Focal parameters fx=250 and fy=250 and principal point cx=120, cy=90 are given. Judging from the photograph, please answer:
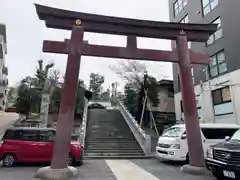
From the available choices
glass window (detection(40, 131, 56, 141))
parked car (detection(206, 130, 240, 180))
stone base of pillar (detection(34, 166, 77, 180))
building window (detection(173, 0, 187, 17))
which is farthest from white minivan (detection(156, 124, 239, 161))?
building window (detection(173, 0, 187, 17))

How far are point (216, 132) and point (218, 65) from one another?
28.3 feet

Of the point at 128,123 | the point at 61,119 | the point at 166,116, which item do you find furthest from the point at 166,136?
the point at 166,116

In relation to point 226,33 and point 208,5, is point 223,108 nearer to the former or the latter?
point 226,33

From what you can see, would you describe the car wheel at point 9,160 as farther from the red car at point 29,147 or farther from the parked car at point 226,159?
the parked car at point 226,159

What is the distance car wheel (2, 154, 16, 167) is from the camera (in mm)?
10141

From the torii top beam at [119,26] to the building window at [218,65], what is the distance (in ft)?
29.6

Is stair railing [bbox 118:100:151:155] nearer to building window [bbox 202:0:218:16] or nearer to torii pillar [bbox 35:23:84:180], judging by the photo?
torii pillar [bbox 35:23:84:180]

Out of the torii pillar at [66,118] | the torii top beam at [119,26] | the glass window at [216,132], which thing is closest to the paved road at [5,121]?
the torii pillar at [66,118]

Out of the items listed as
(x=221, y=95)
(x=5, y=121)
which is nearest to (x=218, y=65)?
(x=221, y=95)

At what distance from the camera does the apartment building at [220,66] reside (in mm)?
16969

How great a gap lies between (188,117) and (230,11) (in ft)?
39.3

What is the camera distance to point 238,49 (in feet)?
54.7

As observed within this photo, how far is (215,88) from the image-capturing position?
19.1 meters

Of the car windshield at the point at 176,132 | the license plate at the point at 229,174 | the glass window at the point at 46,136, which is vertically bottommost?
the license plate at the point at 229,174
